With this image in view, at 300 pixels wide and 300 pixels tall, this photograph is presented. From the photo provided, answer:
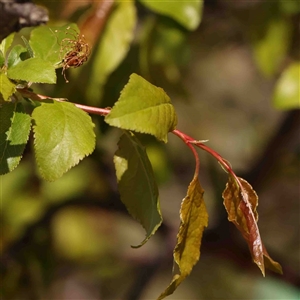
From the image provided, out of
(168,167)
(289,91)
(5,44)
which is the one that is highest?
(5,44)

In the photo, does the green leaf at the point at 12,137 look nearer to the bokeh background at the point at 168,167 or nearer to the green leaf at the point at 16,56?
the green leaf at the point at 16,56

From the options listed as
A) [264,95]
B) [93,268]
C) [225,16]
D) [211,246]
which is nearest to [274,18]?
[225,16]

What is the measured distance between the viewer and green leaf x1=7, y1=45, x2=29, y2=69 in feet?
1.66

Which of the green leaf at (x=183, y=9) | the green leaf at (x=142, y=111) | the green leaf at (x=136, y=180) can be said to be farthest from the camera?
the green leaf at (x=183, y=9)

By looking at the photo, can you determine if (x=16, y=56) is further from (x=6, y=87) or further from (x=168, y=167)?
(x=168, y=167)

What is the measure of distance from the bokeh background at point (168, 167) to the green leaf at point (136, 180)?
1.04 ft

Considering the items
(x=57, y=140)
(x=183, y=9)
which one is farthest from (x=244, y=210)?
(x=183, y=9)

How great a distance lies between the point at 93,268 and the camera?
1.59 metres

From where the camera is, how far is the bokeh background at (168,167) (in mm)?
916

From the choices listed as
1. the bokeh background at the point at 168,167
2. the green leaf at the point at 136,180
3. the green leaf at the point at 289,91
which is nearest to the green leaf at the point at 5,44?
the green leaf at the point at 136,180

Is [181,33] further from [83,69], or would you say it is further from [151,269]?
[151,269]

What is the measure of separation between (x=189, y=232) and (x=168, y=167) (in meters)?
0.59

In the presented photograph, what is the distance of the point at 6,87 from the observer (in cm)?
46

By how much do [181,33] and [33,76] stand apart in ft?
1.72
